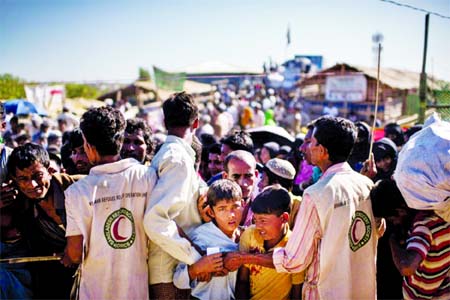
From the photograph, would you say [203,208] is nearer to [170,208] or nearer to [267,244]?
[170,208]

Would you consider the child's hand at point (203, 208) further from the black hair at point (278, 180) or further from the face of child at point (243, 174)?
the black hair at point (278, 180)

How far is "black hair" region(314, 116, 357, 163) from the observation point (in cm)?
270

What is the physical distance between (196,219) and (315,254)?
0.81 m

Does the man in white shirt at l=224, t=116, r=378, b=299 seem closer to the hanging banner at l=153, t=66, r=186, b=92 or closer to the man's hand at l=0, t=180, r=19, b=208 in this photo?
the man's hand at l=0, t=180, r=19, b=208

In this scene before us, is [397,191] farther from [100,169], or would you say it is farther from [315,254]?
[100,169]

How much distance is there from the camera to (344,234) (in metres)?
2.63

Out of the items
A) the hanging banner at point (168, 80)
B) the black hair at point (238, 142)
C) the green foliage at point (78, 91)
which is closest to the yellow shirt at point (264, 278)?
the black hair at point (238, 142)

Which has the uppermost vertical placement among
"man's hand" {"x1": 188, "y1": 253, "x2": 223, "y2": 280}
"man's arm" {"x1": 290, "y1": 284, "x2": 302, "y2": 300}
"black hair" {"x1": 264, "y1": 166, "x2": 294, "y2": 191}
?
"black hair" {"x1": 264, "y1": 166, "x2": 294, "y2": 191}

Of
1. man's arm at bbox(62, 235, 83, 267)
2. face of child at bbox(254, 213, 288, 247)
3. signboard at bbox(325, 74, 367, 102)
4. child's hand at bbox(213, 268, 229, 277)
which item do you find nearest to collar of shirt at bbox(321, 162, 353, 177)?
face of child at bbox(254, 213, 288, 247)

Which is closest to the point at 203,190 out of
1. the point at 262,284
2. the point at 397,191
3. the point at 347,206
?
the point at 262,284

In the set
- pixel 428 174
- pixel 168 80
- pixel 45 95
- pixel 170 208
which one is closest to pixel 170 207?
pixel 170 208

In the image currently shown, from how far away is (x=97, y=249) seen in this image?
276 centimetres

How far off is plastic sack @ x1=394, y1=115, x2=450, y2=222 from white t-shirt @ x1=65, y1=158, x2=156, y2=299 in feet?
4.80

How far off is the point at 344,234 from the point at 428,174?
57cm
